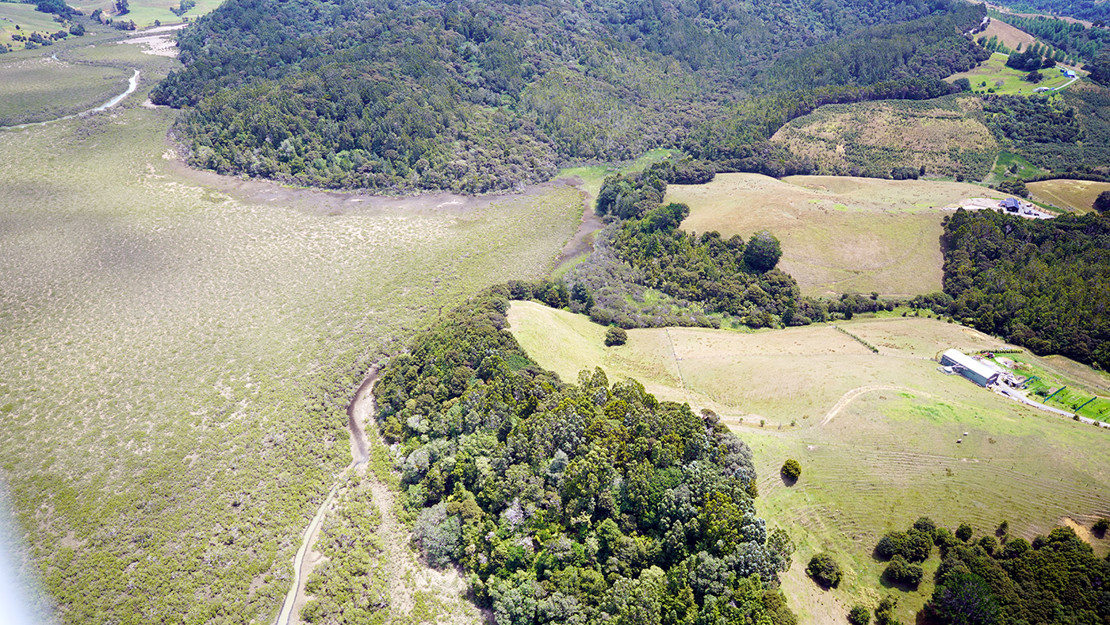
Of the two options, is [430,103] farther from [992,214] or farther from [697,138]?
[992,214]

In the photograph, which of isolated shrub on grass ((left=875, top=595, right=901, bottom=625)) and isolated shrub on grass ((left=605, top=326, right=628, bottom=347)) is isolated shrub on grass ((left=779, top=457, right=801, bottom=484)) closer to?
isolated shrub on grass ((left=875, top=595, right=901, bottom=625))

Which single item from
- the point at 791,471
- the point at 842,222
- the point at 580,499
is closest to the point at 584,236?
the point at 842,222

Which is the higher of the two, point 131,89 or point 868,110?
point 868,110

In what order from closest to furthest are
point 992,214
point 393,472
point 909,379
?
1. point 393,472
2. point 909,379
3. point 992,214

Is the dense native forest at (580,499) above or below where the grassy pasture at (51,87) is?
below

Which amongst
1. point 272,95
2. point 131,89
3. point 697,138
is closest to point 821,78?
point 697,138

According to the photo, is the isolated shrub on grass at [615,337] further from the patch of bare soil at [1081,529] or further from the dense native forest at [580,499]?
the patch of bare soil at [1081,529]

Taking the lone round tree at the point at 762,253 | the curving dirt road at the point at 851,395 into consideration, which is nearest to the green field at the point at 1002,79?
the lone round tree at the point at 762,253
